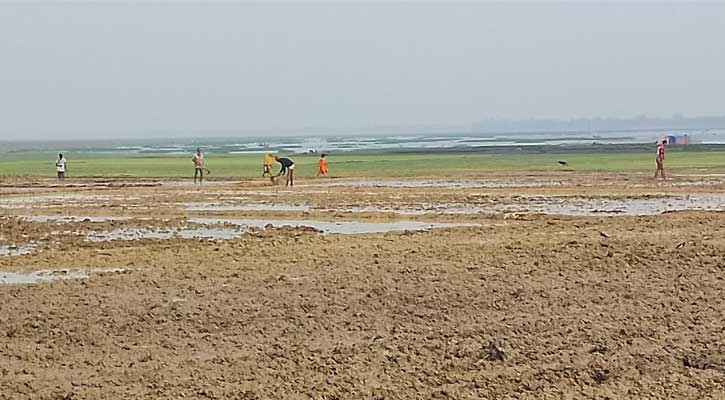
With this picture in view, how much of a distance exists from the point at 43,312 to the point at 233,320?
83.8 inches

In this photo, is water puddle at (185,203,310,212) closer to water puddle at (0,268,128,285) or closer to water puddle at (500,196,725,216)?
water puddle at (500,196,725,216)

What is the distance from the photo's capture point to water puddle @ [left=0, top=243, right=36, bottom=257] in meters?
15.9

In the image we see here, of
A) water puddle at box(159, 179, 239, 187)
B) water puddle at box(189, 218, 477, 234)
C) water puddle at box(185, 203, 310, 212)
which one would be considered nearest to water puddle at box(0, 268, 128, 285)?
water puddle at box(189, 218, 477, 234)

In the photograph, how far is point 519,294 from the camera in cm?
1088

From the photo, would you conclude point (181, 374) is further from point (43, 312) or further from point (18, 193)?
point (18, 193)

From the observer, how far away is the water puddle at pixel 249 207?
24342 millimetres

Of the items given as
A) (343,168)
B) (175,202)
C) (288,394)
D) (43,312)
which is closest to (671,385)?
(288,394)

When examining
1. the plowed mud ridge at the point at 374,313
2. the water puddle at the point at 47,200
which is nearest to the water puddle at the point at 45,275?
the plowed mud ridge at the point at 374,313

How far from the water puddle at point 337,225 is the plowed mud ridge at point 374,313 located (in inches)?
20.5

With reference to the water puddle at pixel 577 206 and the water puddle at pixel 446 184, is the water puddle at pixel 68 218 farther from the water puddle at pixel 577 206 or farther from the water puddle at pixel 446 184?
the water puddle at pixel 446 184

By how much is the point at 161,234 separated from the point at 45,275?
5453mm

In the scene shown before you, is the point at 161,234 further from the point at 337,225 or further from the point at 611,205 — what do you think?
the point at 611,205

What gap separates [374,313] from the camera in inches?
404

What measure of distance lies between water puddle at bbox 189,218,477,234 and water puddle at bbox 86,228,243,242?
3.63ft
